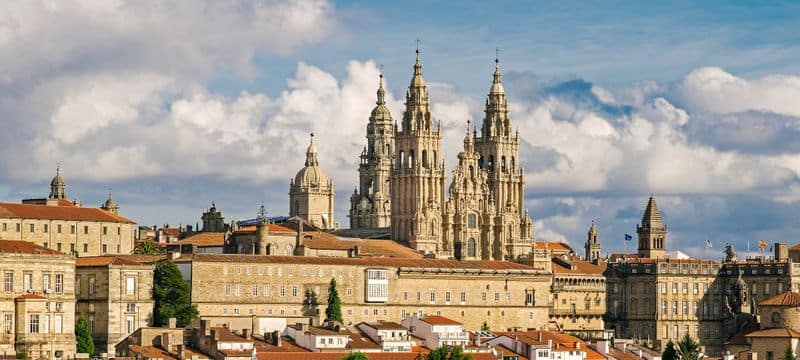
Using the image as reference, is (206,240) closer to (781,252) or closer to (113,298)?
(113,298)

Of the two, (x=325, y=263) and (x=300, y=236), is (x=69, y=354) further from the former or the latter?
(x=300, y=236)

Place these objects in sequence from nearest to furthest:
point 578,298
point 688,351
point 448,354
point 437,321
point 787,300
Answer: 1. point 448,354
2. point 688,351
3. point 437,321
4. point 787,300
5. point 578,298

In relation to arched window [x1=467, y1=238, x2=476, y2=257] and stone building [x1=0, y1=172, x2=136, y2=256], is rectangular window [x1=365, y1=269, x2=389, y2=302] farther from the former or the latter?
arched window [x1=467, y1=238, x2=476, y2=257]

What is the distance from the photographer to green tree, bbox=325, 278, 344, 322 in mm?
139500

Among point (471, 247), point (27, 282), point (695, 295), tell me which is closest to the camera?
point (27, 282)

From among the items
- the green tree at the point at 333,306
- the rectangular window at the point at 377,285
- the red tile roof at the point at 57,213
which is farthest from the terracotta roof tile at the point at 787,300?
the red tile roof at the point at 57,213

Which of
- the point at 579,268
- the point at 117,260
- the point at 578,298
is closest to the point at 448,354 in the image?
the point at 117,260

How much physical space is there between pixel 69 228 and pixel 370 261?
21.8 m

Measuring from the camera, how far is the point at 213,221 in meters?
176

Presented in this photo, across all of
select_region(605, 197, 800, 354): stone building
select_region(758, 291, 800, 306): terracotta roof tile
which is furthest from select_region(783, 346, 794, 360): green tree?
select_region(605, 197, 800, 354): stone building

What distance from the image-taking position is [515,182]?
185m

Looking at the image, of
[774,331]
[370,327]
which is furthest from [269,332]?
[774,331]

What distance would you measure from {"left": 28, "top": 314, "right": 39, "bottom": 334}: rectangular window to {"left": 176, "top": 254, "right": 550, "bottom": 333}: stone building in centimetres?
1455

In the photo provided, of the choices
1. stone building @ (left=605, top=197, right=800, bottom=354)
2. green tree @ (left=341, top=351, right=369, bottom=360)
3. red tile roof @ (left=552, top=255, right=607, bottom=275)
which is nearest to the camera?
green tree @ (left=341, top=351, right=369, bottom=360)
